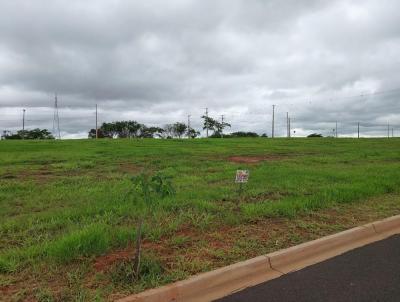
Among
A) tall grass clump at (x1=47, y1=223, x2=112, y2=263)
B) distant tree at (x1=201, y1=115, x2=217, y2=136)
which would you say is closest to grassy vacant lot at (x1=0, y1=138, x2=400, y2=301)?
tall grass clump at (x1=47, y1=223, x2=112, y2=263)

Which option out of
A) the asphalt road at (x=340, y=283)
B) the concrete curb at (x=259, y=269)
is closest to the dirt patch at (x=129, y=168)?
the concrete curb at (x=259, y=269)

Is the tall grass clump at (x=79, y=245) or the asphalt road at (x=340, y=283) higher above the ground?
the tall grass clump at (x=79, y=245)

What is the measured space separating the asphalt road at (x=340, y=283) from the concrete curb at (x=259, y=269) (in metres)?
0.19

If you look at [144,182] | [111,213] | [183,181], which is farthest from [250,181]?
[144,182]

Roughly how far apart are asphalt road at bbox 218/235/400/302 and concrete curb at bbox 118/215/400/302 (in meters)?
0.19

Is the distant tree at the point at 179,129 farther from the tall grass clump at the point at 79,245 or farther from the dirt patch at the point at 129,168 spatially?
the tall grass clump at the point at 79,245

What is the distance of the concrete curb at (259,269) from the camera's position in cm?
430

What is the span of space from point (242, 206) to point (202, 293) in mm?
3458

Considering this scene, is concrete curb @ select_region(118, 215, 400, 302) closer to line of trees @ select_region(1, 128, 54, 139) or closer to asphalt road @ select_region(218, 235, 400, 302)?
asphalt road @ select_region(218, 235, 400, 302)

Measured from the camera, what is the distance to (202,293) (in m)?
4.45

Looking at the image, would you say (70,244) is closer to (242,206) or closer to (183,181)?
(242,206)

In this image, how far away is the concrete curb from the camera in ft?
14.1

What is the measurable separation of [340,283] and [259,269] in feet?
3.14

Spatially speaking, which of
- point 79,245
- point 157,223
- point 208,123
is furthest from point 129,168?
point 208,123
